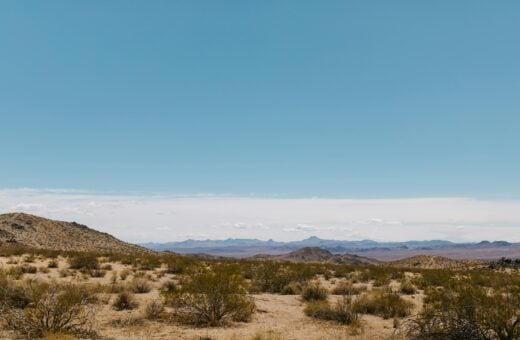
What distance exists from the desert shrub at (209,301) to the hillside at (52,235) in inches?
2195

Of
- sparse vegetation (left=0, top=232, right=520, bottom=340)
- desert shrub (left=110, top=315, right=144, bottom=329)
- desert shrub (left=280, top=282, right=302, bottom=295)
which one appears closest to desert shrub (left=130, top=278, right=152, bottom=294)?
sparse vegetation (left=0, top=232, right=520, bottom=340)

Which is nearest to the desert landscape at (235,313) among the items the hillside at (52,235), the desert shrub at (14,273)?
the desert shrub at (14,273)

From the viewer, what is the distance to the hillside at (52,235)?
6769cm

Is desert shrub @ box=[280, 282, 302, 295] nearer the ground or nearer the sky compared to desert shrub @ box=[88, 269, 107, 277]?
nearer the ground

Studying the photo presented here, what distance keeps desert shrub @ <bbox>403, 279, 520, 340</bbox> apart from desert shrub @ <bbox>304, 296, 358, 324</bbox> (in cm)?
244

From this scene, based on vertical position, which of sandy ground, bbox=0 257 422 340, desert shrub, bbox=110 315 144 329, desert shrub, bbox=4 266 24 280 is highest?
desert shrub, bbox=4 266 24 280

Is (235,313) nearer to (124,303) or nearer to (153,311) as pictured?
(153,311)

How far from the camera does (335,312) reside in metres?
14.6

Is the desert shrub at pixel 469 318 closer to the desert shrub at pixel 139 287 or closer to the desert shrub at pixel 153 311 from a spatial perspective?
the desert shrub at pixel 153 311

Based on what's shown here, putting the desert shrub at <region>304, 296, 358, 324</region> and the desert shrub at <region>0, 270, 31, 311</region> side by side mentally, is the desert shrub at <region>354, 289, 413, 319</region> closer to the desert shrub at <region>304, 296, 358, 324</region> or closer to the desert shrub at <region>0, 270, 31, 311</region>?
the desert shrub at <region>304, 296, 358, 324</region>

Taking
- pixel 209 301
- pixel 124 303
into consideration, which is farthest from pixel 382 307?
pixel 124 303

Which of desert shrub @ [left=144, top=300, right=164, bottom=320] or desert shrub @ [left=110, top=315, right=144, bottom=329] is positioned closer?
desert shrub @ [left=110, top=315, right=144, bottom=329]

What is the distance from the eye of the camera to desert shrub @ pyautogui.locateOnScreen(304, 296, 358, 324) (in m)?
14.4

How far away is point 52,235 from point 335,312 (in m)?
72.9
